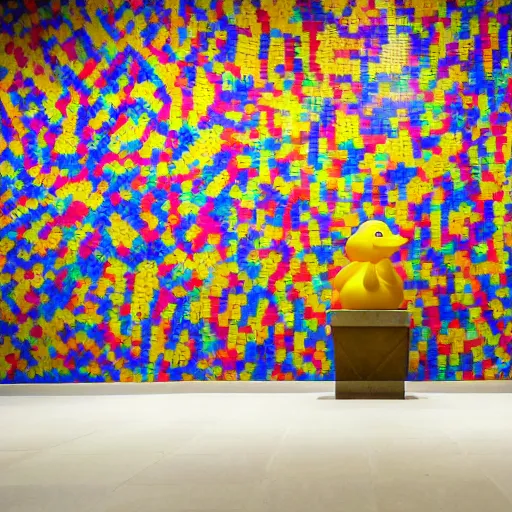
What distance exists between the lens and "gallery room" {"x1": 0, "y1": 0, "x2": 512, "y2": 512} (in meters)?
4.64

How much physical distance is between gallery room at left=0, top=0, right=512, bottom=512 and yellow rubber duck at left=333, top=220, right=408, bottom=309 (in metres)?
0.41

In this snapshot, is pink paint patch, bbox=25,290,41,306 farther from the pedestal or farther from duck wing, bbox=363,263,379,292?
duck wing, bbox=363,263,379,292

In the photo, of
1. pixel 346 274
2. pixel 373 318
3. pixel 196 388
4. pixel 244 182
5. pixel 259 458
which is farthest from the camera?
pixel 244 182

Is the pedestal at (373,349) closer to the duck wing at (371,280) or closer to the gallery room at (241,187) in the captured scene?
the duck wing at (371,280)

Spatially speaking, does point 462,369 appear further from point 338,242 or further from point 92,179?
point 92,179

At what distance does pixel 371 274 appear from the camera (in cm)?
401

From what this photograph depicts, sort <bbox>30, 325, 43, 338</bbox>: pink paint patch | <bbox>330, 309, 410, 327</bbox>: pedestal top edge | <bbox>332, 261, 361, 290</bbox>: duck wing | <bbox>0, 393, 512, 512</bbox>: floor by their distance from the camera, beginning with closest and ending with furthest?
<bbox>0, 393, 512, 512</bbox>: floor
<bbox>330, 309, 410, 327</bbox>: pedestal top edge
<bbox>332, 261, 361, 290</bbox>: duck wing
<bbox>30, 325, 43, 338</bbox>: pink paint patch

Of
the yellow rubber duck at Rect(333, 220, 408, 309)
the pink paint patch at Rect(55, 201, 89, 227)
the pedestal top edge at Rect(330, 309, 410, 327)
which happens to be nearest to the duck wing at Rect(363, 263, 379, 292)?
the yellow rubber duck at Rect(333, 220, 408, 309)

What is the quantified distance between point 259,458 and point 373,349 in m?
1.98

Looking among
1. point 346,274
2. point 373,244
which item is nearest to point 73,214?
point 346,274

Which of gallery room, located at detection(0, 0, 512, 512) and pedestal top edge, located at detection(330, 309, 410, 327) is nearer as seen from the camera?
pedestal top edge, located at detection(330, 309, 410, 327)

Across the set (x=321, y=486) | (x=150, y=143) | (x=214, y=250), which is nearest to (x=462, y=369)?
(x=214, y=250)

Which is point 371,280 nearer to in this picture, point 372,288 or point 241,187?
point 372,288

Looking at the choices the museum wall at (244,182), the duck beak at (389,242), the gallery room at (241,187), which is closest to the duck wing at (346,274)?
the duck beak at (389,242)
